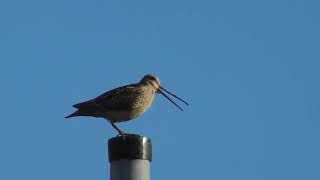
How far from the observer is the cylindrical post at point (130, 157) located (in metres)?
6.27

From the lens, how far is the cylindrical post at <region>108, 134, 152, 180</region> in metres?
6.27

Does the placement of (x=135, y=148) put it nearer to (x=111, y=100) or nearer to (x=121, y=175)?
(x=121, y=175)

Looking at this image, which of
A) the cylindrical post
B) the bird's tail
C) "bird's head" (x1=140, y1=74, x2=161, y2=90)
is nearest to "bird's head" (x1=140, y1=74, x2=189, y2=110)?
"bird's head" (x1=140, y1=74, x2=161, y2=90)

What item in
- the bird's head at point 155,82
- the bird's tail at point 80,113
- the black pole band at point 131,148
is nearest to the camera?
the black pole band at point 131,148

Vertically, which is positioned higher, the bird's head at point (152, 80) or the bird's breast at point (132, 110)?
the bird's head at point (152, 80)

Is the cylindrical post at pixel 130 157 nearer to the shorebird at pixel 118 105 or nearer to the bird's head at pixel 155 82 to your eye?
the shorebird at pixel 118 105

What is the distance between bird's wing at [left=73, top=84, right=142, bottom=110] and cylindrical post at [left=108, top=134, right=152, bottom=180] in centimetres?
664

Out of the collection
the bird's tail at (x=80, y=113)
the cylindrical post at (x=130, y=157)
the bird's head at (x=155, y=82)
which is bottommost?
the cylindrical post at (x=130, y=157)

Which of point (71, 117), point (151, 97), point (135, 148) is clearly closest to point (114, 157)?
point (135, 148)

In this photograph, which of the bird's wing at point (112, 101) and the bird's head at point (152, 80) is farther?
the bird's head at point (152, 80)

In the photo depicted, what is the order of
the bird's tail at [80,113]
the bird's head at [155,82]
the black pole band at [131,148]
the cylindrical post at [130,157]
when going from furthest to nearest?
the bird's head at [155,82]
the bird's tail at [80,113]
the black pole band at [131,148]
the cylindrical post at [130,157]

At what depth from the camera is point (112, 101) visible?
13852mm

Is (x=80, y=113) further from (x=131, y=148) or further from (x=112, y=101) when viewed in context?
(x=131, y=148)

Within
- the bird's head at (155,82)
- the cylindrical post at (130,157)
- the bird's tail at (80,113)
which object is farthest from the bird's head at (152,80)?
the cylindrical post at (130,157)
